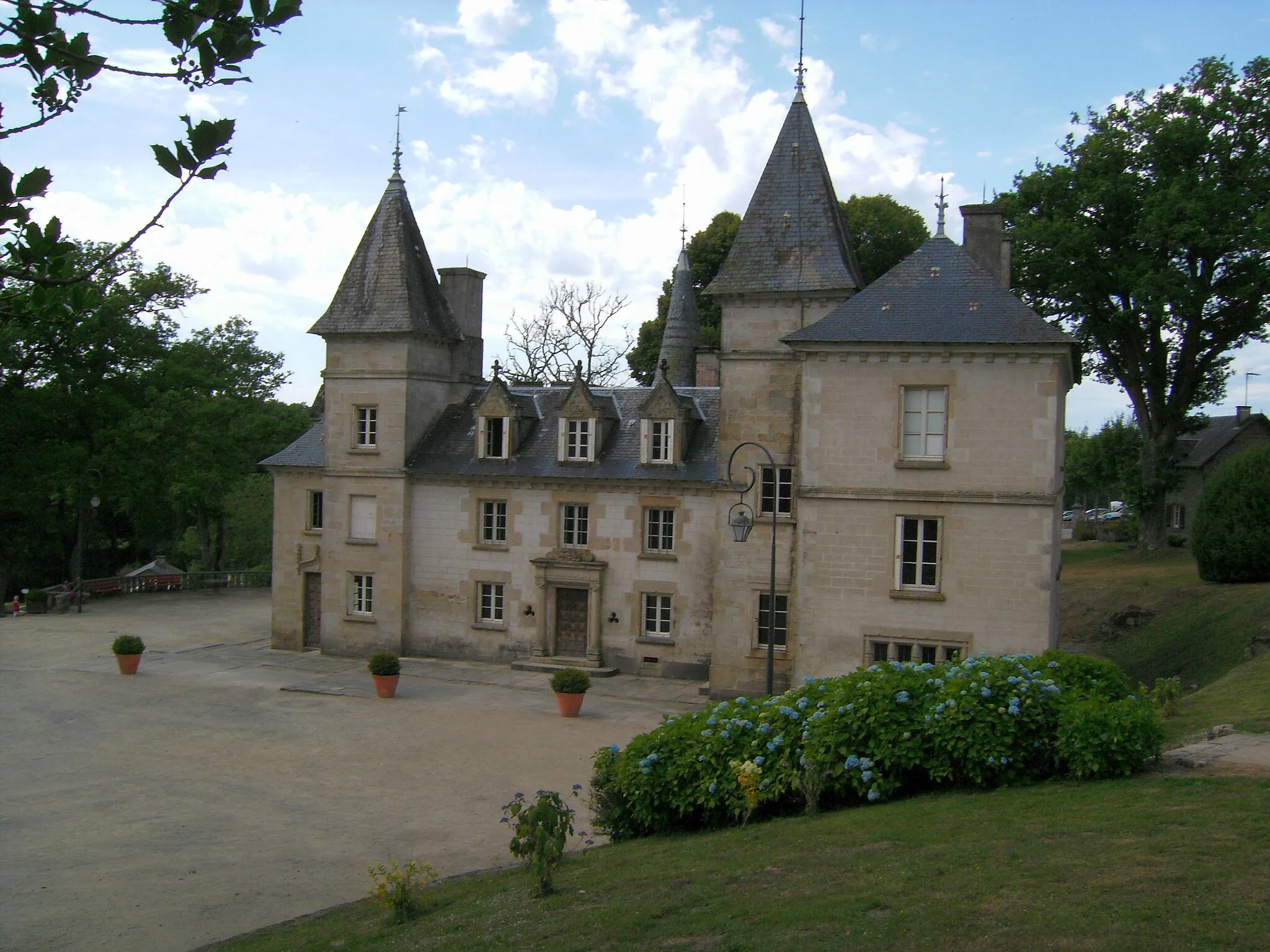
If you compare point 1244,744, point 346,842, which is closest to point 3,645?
point 346,842

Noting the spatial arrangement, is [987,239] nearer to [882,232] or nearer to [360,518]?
[360,518]

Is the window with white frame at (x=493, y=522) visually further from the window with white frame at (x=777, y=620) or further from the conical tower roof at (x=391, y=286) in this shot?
the window with white frame at (x=777, y=620)

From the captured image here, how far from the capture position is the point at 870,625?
2153 cm

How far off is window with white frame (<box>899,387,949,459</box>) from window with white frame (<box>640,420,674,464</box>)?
8.53 meters

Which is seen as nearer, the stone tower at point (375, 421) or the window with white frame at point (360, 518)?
the stone tower at point (375, 421)

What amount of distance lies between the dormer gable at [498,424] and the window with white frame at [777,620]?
9.26 metres

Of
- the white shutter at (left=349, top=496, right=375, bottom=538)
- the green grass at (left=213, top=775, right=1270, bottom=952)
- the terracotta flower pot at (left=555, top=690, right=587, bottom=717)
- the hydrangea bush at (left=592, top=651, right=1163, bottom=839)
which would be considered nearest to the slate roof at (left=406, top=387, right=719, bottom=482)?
the white shutter at (left=349, top=496, right=375, bottom=538)

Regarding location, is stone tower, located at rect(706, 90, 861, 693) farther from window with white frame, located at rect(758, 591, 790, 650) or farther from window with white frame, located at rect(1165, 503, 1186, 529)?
window with white frame, located at rect(1165, 503, 1186, 529)

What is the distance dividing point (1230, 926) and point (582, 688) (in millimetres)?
17488

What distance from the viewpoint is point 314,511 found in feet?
107

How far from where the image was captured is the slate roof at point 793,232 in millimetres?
24250

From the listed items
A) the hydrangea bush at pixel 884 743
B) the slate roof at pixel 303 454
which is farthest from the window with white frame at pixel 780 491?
the slate roof at pixel 303 454

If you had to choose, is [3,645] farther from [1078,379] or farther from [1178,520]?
[1178,520]

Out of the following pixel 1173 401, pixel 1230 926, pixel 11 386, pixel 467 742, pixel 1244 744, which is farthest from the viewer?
pixel 11 386
